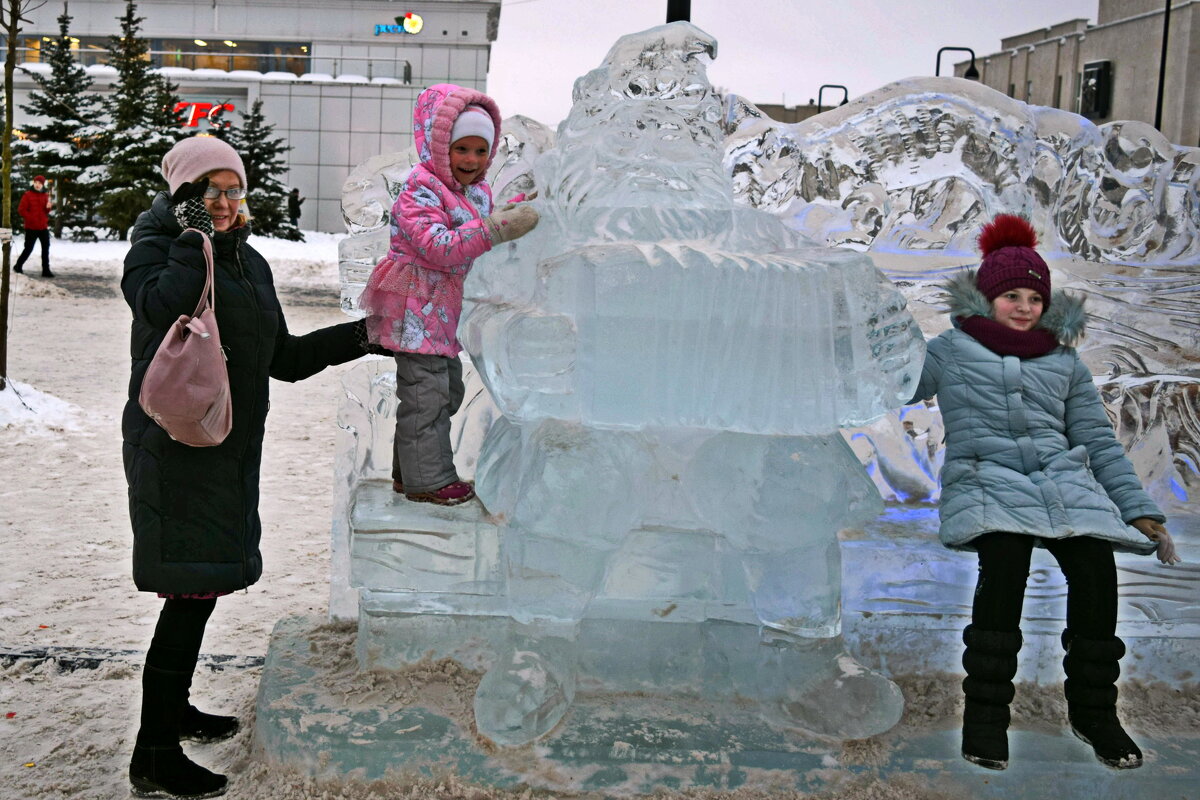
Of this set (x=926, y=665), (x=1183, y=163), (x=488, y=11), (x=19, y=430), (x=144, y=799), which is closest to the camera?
(x=144, y=799)

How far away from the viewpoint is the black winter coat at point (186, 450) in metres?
2.45

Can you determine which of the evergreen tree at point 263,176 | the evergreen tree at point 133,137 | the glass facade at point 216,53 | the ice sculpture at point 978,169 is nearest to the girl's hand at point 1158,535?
the ice sculpture at point 978,169

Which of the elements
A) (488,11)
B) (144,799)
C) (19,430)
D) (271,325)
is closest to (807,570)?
(271,325)

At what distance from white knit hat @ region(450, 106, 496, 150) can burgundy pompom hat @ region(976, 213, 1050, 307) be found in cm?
126

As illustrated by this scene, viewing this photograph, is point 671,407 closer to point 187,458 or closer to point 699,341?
point 699,341

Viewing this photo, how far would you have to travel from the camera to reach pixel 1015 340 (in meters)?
2.71

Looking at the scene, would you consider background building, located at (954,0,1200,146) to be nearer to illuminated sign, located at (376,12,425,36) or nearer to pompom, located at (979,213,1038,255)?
illuminated sign, located at (376,12,425,36)

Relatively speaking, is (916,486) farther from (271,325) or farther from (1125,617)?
(271,325)

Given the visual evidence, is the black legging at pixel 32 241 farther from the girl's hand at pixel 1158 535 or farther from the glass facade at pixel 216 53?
the girl's hand at pixel 1158 535

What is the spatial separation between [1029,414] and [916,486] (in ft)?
2.36

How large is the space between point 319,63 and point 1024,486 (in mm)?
23799

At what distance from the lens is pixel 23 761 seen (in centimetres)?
272

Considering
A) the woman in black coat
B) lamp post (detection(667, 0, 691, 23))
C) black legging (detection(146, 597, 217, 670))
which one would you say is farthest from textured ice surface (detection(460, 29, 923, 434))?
lamp post (detection(667, 0, 691, 23))

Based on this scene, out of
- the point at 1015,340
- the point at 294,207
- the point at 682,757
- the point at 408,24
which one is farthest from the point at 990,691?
the point at 408,24
